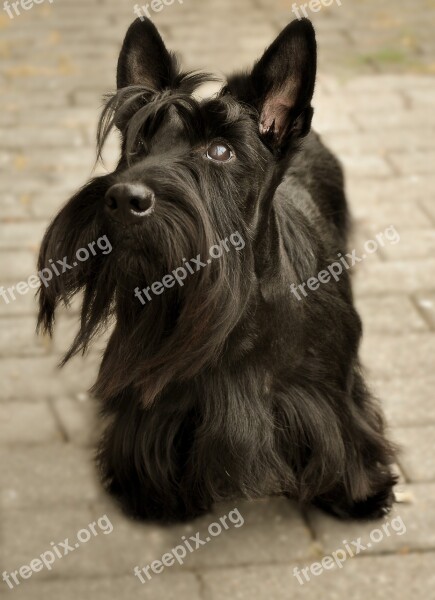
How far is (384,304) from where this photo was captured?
438cm

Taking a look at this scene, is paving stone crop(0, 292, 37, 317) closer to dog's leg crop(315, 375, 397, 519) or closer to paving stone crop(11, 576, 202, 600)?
paving stone crop(11, 576, 202, 600)

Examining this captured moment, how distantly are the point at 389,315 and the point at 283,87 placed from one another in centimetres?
175

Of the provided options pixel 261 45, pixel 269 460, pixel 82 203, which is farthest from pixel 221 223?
pixel 261 45

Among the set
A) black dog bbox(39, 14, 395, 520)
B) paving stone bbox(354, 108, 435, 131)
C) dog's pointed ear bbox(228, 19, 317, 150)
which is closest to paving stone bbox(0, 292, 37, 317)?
Result: black dog bbox(39, 14, 395, 520)

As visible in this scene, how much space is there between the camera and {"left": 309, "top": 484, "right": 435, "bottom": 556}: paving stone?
10.5 feet

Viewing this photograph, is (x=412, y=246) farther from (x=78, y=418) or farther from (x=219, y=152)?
(x=219, y=152)

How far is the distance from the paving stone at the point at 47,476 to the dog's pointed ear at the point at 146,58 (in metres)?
1.38

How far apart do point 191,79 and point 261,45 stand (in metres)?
4.34

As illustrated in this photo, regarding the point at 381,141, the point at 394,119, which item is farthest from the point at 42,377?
the point at 394,119

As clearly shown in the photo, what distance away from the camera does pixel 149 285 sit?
8.56ft

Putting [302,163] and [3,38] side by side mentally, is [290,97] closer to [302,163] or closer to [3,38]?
[302,163]

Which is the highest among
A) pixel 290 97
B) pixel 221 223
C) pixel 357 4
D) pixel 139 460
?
pixel 290 97

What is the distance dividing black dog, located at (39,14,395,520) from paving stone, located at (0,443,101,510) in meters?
0.12

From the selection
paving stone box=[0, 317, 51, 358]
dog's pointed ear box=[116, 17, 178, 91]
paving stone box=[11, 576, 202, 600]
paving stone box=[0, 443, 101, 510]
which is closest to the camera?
dog's pointed ear box=[116, 17, 178, 91]
